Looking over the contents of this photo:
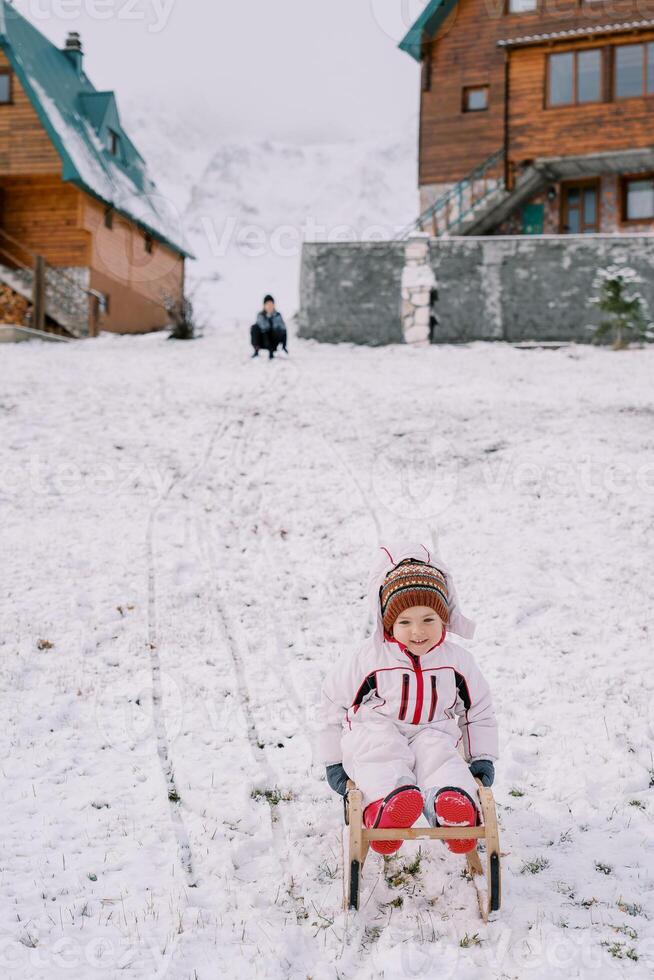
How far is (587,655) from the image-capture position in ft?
16.1

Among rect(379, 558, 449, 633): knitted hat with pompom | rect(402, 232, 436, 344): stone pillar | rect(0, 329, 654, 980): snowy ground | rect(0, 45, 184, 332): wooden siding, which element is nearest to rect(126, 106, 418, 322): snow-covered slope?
rect(0, 45, 184, 332): wooden siding

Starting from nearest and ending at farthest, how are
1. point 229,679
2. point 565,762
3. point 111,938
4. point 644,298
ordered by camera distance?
point 111,938 < point 565,762 < point 229,679 < point 644,298

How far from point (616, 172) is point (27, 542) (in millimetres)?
20242

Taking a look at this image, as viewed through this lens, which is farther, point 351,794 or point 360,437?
point 360,437

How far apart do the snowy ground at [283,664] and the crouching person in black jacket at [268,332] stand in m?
3.40

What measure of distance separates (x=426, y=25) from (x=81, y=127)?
34.9ft

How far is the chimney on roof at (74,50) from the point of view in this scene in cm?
2508

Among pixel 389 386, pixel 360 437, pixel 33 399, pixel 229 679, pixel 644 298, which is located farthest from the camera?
pixel 644 298

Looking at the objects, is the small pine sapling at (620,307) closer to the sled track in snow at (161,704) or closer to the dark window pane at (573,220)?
the dark window pane at (573,220)

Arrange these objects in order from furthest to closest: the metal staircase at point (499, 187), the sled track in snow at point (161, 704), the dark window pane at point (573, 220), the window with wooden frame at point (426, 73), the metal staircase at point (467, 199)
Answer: the window with wooden frame at point (426, 73) < the dark window pane at point (573, 220) < the metal staircase at point (467, 199) < the metal staircase at point (499, 187) < the sled track in snow at point (161, 704)

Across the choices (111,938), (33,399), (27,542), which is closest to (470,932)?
(111,938)

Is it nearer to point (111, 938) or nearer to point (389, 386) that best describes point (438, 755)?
point (111, 938)

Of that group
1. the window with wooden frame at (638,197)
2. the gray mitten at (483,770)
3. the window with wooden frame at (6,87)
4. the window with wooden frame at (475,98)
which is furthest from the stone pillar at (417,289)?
the gray mitten at (483,770)

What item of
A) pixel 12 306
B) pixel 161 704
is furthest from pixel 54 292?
pixel 161 704
